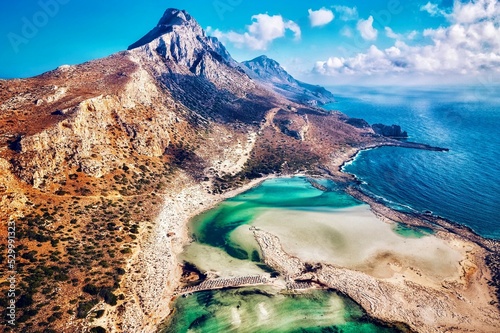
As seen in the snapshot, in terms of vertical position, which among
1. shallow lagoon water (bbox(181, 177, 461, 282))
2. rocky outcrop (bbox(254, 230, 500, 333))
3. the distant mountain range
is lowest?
rocky outcrop (bbox(254, 230, 500, 333))

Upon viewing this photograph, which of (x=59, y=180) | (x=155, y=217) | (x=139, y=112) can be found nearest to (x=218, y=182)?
(x=155, y=217)

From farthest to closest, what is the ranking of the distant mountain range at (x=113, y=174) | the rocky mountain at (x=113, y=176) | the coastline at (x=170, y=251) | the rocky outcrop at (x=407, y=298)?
the rocky outcrop at (x=407, y=298) → the coastline at (x=170, y=251) → the distant mountain range at (x=113, y=174) → the rocky mountain at (x=113, y=176)

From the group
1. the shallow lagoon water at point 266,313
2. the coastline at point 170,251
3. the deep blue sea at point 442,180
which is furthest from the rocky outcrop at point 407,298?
the deep blue sea at point 442,180

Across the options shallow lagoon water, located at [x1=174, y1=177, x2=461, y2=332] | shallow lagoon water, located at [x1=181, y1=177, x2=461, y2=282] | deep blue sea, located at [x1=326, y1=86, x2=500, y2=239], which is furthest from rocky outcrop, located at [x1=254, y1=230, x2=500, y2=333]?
deep blue sea, located at [x1=326, y1=86, x2=500, y2=239]

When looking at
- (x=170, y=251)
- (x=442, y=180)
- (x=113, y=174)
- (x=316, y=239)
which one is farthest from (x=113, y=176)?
(x=442, y=180)

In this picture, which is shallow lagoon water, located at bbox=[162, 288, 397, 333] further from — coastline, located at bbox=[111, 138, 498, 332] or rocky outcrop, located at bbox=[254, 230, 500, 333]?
rocky outcrop, located at bbox=[254, 230, 500, 333]

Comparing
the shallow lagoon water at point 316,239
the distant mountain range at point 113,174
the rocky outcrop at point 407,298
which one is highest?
the distant mountain range at point 113,174

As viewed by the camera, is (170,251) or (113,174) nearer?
(170,251)

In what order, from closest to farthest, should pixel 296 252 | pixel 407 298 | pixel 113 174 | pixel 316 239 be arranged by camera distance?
pixel 407 298
pixel 296 252
pixel 316 239
pixel 113 174

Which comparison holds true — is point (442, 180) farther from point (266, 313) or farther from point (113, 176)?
point (113, 176)

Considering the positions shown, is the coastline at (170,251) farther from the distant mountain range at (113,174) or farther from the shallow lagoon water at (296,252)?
the shallow lagoon water at (296,252)

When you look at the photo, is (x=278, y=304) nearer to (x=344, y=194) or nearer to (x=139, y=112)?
(x=344, y=194)
